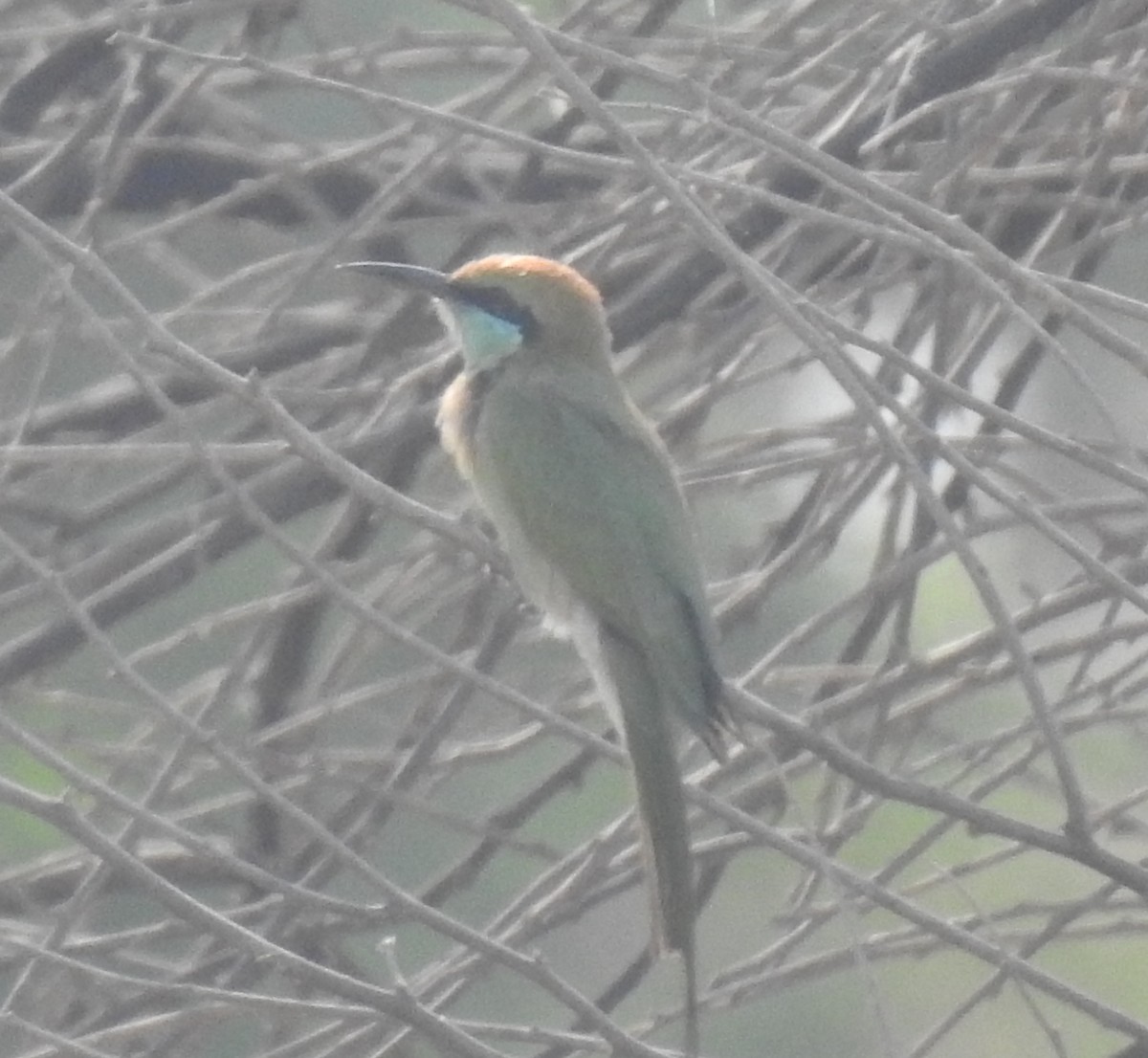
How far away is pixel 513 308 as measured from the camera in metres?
3.73

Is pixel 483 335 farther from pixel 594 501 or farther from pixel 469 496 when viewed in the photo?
pixel 469 496

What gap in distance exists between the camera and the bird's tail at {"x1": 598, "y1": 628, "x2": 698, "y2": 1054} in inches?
107

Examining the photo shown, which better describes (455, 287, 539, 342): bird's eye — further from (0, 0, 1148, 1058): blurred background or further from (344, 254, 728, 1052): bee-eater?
(0, 0, 1148, 1058): blurred background

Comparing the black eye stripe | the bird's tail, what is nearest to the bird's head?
the black eye stripe

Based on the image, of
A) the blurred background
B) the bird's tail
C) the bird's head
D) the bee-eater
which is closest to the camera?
the blurred background

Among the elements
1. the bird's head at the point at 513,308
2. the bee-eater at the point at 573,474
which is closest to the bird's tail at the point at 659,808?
the bee-eater at the point at 573,474

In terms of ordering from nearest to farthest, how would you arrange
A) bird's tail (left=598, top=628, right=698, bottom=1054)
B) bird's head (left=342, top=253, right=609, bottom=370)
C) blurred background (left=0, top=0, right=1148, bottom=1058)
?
blurred background (left=0, top=0, right=1148, bottom=1058) < bird's tail (left=598, top=628, right=698, bottom=1054) < bird's head (left=342, top=253, right=609, bottom=370)

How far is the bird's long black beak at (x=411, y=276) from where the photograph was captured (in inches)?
136

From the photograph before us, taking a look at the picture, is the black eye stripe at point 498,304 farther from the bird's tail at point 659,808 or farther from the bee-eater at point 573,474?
the bird's tail at point 659,808

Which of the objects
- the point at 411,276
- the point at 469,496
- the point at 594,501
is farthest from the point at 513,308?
the point at 469,496

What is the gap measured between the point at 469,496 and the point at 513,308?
2.38 feet

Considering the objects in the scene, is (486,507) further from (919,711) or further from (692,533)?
(919,711)

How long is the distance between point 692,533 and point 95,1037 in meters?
1.34

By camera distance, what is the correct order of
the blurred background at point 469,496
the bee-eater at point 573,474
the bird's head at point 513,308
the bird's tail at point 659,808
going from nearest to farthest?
the blurred background at point 469,496, the bird's tail at point 659,808, the bee-eater at point 573,474, the bird's head at point 513,308
